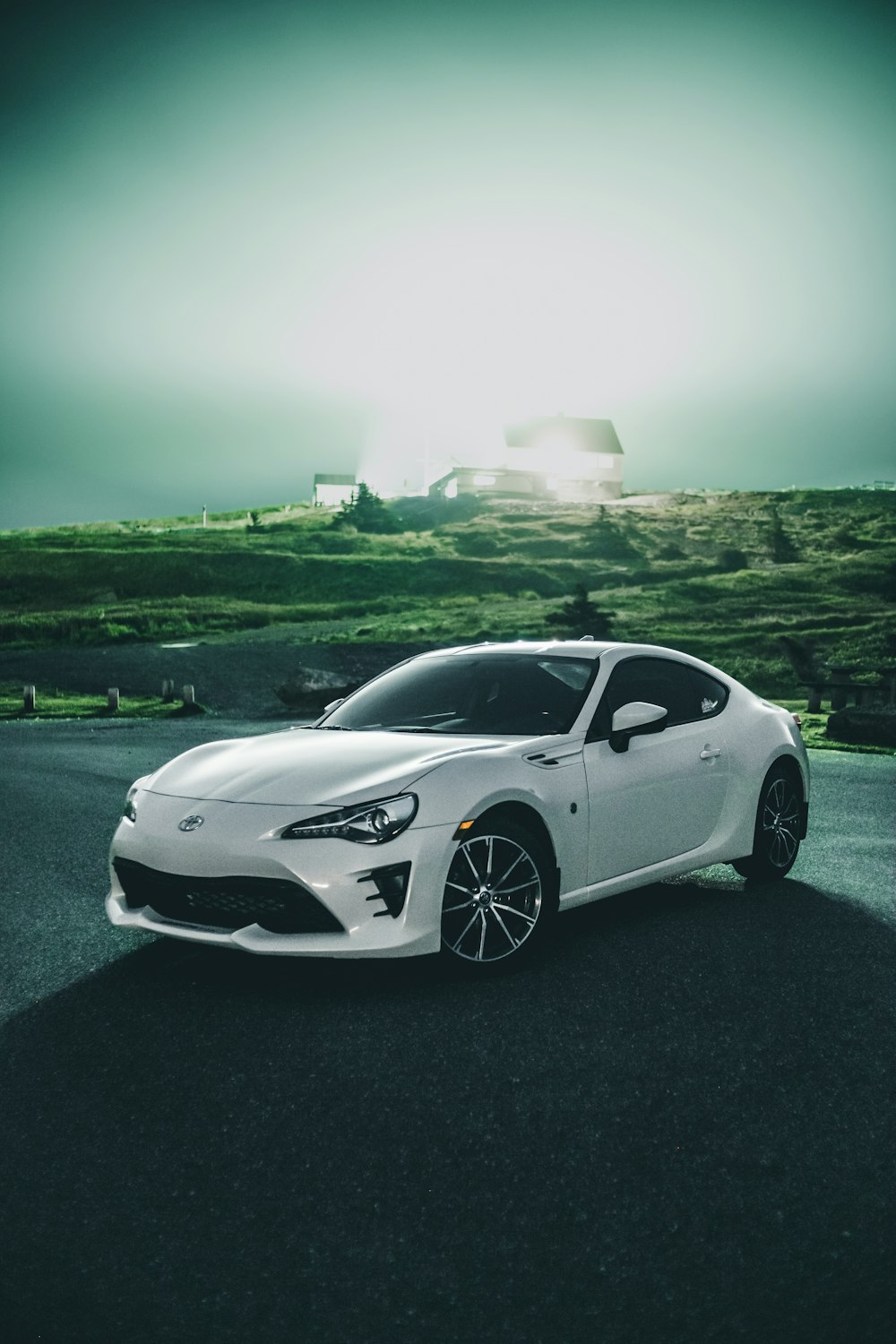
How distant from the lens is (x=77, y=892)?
23.3ft

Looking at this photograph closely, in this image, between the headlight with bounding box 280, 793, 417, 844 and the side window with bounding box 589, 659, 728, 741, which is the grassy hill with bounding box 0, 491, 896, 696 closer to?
the side window with bounding box 589, 659, 728, 741

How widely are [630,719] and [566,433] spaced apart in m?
120

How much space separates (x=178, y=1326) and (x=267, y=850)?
230 centimetres

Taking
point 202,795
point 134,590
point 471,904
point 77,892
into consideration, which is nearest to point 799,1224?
point 471,904

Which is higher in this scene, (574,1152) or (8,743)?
(574,1152)

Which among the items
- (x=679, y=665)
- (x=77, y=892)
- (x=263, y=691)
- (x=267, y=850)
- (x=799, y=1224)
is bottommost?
(x=263, y=691)

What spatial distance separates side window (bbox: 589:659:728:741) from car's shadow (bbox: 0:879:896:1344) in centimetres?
148

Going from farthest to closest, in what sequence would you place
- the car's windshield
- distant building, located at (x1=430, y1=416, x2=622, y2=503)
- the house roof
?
the house roof → distant building, located at (x1=430, y1=416, x2=622, y2=503) → the car's windshield

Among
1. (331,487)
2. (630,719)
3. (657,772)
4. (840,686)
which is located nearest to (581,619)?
(840,686)

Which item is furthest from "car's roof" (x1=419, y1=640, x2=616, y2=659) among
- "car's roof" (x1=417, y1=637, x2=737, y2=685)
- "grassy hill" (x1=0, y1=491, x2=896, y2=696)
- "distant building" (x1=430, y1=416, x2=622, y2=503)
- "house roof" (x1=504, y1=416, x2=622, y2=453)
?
"house roof" (x1=504, y1=416, x2=622, y2=453)

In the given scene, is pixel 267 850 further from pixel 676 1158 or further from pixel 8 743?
pixel 8 743

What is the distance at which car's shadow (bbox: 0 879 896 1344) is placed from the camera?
8.59 feet

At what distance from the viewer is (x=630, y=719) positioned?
18.9 ft

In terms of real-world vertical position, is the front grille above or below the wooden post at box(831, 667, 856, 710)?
above
